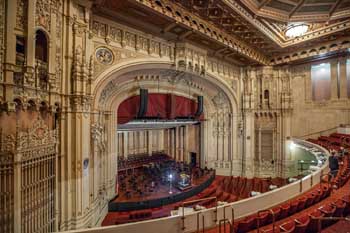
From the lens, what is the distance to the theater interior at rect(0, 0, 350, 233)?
167 inches

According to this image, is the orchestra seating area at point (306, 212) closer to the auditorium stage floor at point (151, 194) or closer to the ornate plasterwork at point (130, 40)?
the auditorium stage floor at point (151, 194)

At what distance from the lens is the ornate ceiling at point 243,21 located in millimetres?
7594

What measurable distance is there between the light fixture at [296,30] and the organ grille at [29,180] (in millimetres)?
13257

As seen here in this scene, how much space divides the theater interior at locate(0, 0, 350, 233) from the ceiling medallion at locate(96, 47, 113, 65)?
0.13ft

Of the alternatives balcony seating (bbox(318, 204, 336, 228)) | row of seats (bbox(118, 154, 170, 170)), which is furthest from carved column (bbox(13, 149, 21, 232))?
row of seats (bbox(118, 154, 170, 170))

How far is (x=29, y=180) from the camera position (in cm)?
450

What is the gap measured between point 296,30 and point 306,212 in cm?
1110

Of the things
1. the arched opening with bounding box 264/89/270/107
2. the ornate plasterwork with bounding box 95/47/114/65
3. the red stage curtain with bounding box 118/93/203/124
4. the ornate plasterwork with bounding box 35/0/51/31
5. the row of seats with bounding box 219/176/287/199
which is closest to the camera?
the ornate plasterwork with bounding box 35/0/51/31

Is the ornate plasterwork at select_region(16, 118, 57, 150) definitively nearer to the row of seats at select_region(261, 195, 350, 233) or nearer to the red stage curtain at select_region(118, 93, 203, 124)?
the red stage curtain at select_region(118, 93, 203, 124)

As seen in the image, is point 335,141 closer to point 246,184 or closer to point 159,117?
point 246,184

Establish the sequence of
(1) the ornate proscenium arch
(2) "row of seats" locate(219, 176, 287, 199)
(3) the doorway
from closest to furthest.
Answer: (1) the ornate proscenium arch < (2) "row of seats" locate(219, 176, 287, 199) < (3) the doorway

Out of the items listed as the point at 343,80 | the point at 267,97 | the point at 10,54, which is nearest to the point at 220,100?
the point at 267,97

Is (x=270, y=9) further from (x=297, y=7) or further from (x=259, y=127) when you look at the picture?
(x=259, y=127)

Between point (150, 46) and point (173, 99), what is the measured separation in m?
3.62
